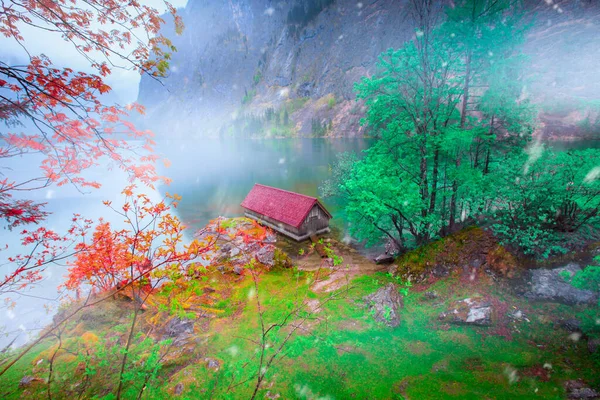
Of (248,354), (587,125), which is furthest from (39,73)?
(587,125)

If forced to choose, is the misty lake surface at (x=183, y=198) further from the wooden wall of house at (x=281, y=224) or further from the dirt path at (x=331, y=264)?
the dirt path at (x=331, y=264)

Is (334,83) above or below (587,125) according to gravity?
above

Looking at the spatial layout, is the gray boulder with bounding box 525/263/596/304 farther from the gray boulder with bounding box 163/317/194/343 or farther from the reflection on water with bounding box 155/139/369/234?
the reflection on water with bounding box 155/139/369/234

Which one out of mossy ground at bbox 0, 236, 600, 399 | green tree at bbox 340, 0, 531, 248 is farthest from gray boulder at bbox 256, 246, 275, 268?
green tree at bbox 340, 0, 531, 248

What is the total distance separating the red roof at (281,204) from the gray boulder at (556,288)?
16.9 meters

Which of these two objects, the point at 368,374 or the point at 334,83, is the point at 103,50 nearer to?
the point at 368,374

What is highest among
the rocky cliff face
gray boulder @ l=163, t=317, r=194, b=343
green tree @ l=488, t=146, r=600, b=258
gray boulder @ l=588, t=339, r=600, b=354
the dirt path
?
the rocky cliff face

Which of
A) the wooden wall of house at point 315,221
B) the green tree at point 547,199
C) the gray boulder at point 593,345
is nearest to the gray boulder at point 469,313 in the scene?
the gray boulder at point 593,345

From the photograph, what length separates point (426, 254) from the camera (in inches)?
551

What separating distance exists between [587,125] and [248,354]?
8978 centimetres

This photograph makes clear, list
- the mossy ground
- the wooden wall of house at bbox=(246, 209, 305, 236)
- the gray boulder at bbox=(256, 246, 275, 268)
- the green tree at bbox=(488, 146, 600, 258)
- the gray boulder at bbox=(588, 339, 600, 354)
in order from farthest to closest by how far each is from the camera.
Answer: the wooden wall of house at bbox=(246, 209, 305, 236)
the gray boulder at bbox=(256, 246, 275, 268)
the green tree at bbox=(488, 146, 600, 258)
the gray boulder at bbox=(588, 339, 600, 354)
the mossy ground

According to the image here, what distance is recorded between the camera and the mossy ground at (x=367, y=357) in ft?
24.1

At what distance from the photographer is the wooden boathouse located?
989 inches

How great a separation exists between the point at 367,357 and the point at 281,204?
19.7 metres
